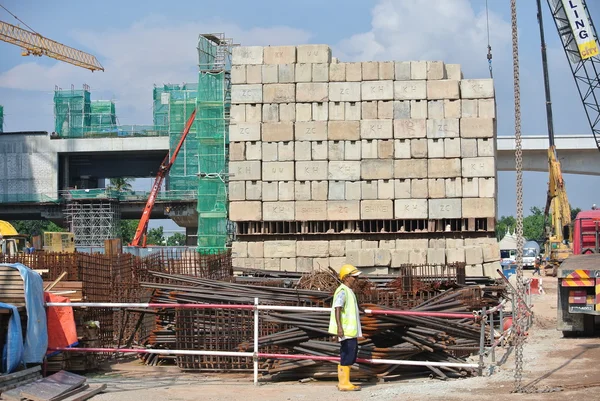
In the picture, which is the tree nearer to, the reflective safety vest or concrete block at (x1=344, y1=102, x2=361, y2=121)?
concrete block at (x1=344, y1=102, x2=361, y2=121)

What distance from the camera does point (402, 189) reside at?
2180 centimetres

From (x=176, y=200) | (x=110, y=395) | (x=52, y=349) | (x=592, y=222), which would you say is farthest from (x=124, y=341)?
(x=176, y=200)

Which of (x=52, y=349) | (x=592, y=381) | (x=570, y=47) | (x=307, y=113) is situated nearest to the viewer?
(x=592, y=381)

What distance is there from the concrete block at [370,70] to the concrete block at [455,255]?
4774 mm

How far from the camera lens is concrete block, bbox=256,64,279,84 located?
2219 centimetres

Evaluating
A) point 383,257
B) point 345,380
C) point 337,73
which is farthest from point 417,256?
point 345,380

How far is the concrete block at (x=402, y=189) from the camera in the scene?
2178 cm

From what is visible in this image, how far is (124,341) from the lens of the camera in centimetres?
1449

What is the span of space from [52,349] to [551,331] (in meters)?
9.90

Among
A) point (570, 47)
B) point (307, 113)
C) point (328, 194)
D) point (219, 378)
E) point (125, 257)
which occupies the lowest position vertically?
point (219, 378)

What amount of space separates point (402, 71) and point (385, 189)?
3.04m

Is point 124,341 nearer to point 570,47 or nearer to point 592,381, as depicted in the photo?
point 592,381

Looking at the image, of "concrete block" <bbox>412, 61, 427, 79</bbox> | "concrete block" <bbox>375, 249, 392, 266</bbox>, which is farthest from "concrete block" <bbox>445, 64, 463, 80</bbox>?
"concrete block" <bbox>375, 249, 392, 266</bbox>

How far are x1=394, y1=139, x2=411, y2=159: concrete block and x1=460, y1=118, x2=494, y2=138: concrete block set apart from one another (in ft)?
4.55
